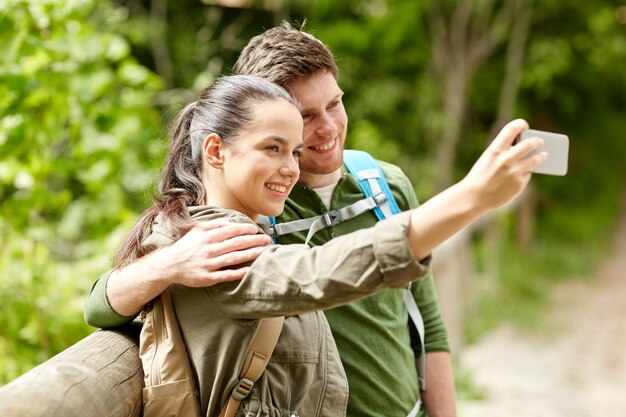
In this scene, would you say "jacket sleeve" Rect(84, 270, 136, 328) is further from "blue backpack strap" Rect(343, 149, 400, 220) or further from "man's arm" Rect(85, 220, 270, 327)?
"blue backpack strap" Rect(343, 149, 400, 220)

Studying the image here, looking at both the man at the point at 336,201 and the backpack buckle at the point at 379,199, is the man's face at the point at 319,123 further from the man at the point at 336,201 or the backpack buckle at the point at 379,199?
the backpack buckle at the point at 379,199

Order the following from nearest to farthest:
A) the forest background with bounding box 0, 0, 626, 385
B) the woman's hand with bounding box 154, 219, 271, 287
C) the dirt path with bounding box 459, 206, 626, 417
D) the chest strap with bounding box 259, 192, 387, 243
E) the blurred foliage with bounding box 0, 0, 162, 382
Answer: the woman's hand with bounding box 154, 219, 271, 287, the chest strap with bounding box 259, 192, 387, 243, the blurred foliage with bounding box 0, 0, 162, 382, the forest background with bounding box 0, 0, 626, 385, the dirt path with bounding box 459, 206, 626, 417

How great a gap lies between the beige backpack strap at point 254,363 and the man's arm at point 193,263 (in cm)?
14

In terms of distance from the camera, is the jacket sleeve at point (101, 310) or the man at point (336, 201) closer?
the jacket sleeve at point (101, 310)

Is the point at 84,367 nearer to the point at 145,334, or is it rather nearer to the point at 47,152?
the point at 145,334

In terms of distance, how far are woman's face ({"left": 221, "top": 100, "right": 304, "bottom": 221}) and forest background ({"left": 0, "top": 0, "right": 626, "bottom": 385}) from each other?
612 millimetres

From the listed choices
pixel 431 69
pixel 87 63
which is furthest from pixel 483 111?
pixel 87 63

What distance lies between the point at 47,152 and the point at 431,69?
578cm

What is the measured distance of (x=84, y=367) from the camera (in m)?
1.31

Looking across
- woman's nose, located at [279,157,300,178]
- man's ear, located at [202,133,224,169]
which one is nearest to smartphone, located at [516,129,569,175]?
woman's nose, located at [279,157,300,178]

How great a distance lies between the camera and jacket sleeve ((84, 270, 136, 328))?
4.74 feet

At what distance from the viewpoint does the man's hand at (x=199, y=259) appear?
123 centimetres

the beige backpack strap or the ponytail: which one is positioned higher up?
the ponytail

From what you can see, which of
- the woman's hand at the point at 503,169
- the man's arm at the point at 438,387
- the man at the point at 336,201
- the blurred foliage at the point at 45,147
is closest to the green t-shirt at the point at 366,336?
the man at the point at 336,201
